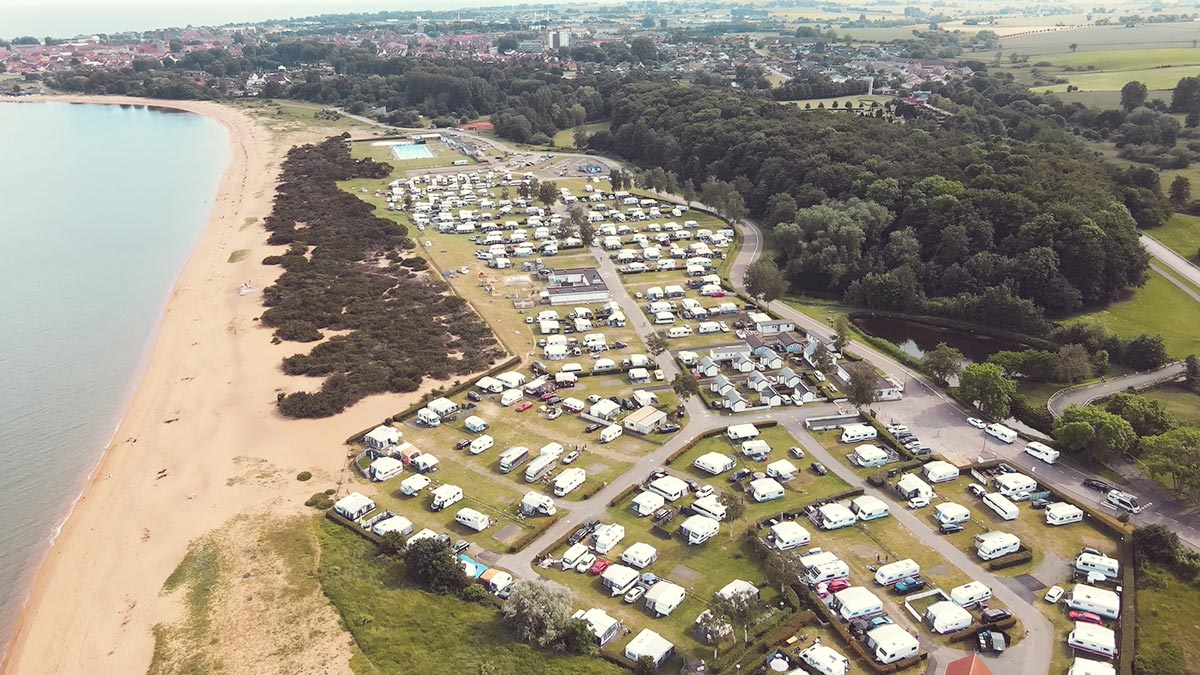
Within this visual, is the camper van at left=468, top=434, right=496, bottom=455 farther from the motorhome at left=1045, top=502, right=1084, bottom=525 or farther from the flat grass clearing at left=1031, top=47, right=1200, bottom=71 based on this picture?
the flat grass clearing at left=1031, top=47, right=1200, bottom=71

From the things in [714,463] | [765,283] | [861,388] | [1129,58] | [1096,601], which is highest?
[1129,58]

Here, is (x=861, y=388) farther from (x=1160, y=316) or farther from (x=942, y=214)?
(x=942, y=214)

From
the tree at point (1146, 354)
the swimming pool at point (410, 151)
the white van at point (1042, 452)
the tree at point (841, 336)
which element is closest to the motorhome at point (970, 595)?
the white van at point (1042, 452)

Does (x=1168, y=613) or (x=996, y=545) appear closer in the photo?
(x=1168, y=613)

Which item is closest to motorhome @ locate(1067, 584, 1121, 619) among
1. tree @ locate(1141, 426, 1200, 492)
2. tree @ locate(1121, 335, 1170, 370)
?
tree @ locate(1141, 426, 1200, 492)

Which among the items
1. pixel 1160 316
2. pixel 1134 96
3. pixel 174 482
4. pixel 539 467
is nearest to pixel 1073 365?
pixel 1160 316

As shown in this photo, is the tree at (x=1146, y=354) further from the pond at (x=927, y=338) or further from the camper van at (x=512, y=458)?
the camper van at (x=512, y=458)

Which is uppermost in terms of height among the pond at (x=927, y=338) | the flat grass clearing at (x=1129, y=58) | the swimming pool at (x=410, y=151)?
the flat grass clearing at (x=1129, y=58)
